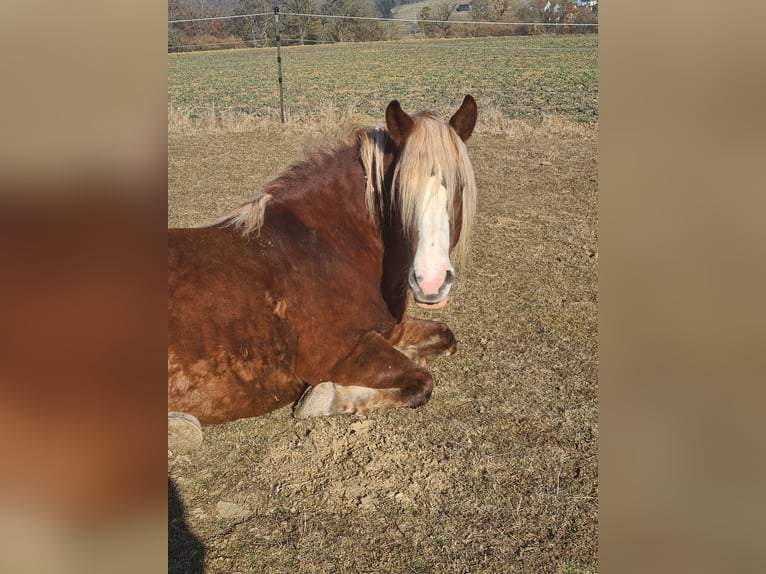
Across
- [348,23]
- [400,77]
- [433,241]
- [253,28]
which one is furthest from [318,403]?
[348,23]

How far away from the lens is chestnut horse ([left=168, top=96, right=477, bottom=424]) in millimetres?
2768

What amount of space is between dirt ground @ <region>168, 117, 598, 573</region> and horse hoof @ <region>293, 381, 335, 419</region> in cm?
6

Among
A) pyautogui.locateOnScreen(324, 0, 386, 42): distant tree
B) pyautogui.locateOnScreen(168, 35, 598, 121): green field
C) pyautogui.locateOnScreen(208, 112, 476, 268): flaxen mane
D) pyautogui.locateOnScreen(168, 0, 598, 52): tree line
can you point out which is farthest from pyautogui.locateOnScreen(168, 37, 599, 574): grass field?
pyautogui.locateOnScreen(324, 0, 386, 42): distant tree

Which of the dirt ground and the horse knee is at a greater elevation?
the horse knee

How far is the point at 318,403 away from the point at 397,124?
143 centimetres

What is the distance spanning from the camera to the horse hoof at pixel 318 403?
10.3 feet

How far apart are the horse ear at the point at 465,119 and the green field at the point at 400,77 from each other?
831 centimetres

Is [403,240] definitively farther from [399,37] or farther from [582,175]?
[399,37]

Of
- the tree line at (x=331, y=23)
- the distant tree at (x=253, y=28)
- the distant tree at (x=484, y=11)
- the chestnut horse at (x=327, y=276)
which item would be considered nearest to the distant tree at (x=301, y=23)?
the tree line at (x=331, y=23)

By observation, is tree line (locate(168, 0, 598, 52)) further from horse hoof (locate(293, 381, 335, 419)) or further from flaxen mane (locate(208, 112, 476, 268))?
horse hoof (locate(293, 381, 335, 419))
